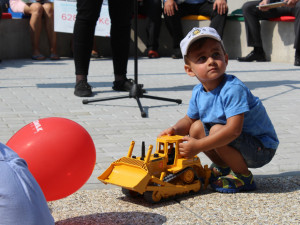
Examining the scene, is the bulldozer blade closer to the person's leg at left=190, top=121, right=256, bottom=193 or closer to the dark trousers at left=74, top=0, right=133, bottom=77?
the person's leg at left=190, top=121, right=256, bottom=193

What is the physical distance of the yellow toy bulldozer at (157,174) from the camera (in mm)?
2963

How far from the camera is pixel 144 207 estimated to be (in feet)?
9.82

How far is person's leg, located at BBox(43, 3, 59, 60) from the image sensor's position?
33.8 feet

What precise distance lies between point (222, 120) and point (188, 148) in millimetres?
271

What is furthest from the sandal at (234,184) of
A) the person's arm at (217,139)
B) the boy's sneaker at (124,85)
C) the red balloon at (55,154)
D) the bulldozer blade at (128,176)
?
the boy's sneaker at (124,85)

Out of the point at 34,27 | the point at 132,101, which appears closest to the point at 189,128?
the point at 132,101

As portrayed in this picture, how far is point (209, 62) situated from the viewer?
3.12 meters

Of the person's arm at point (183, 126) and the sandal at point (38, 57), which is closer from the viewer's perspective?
the person's arm at point (183, 126)

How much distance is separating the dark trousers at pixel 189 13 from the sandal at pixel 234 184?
7.48 metres

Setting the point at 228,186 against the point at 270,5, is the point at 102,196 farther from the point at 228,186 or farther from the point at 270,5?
the point at 270,5

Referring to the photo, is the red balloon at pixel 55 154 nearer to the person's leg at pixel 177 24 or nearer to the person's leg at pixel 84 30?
the person's leg at pixel 84 30

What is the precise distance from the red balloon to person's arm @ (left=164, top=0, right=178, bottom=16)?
810 cm

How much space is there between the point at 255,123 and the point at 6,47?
8.07 meters

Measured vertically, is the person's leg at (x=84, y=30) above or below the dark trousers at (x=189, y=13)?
above
